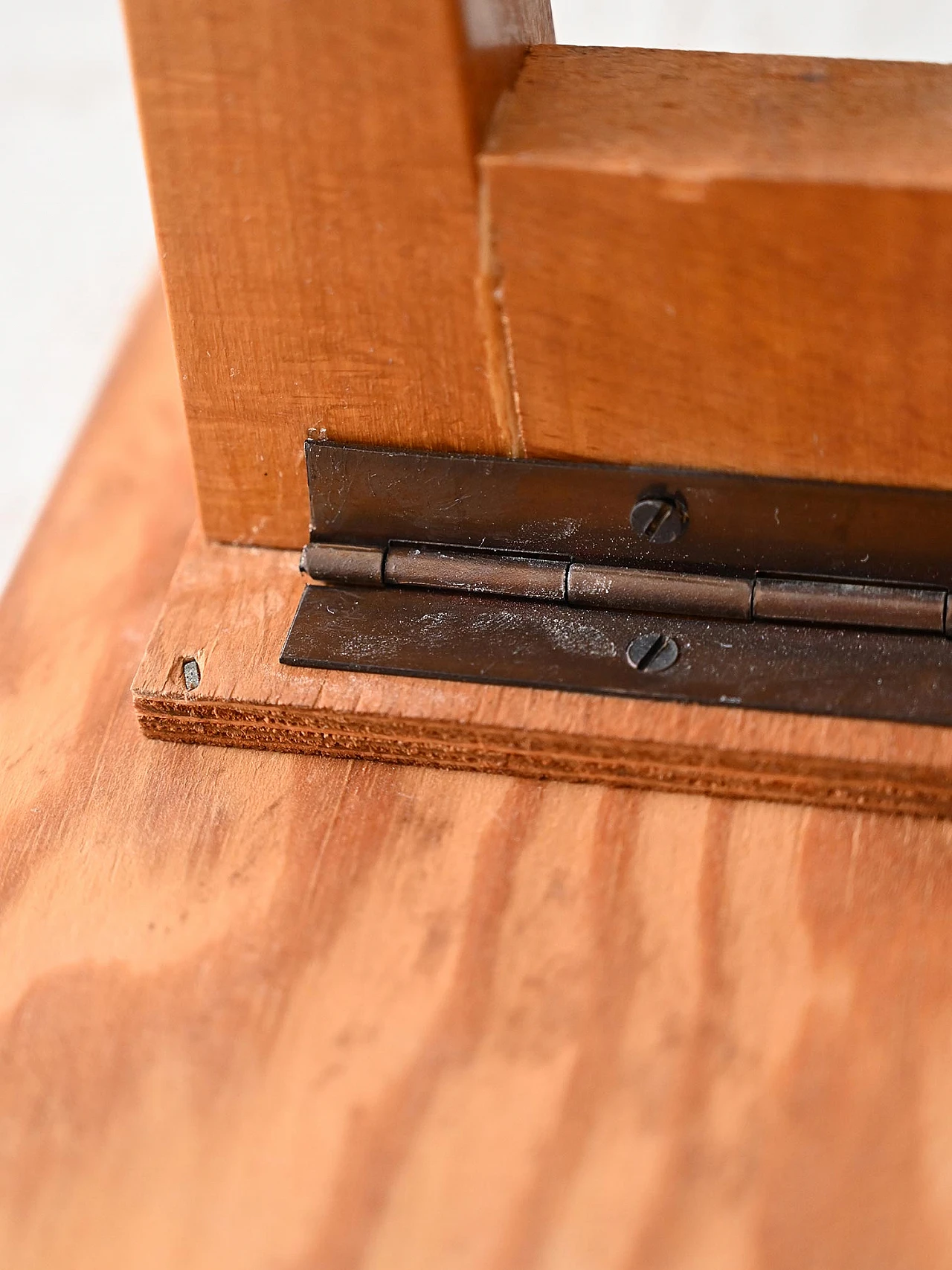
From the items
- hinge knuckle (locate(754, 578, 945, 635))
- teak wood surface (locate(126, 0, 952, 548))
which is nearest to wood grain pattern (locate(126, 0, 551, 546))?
teak wood surface (locate(126, 0, 952, 548))

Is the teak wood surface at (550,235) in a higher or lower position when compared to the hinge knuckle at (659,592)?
higher

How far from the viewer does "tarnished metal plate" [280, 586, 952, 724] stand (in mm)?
551

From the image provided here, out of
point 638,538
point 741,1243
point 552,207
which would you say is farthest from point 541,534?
point 741,1243

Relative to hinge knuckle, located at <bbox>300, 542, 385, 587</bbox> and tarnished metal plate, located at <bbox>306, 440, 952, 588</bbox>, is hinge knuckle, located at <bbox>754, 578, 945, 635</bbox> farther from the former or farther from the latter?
hinge knuckle, located at <bbox>300, 542, 385, 587</bbox>

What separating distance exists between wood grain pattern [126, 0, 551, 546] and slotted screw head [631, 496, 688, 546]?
60 mm

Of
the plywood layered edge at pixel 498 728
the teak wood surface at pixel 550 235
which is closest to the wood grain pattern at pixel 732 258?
the teak wood surface at pixel 550 235

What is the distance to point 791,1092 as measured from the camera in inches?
19.3

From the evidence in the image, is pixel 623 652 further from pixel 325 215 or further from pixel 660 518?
pixel 325 215

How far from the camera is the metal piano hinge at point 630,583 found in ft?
1.81

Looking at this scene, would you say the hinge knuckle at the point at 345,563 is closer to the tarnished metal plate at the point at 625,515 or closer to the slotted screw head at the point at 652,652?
the tarnished metal plate at the point at 625,515

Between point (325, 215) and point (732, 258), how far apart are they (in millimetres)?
149

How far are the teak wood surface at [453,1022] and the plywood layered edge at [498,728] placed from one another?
1 centimetres

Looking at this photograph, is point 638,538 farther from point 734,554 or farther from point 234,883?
point 234,883

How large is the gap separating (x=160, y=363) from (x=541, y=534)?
0.35m
